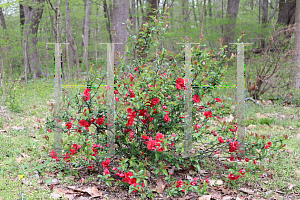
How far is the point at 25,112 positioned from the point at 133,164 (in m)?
3.21

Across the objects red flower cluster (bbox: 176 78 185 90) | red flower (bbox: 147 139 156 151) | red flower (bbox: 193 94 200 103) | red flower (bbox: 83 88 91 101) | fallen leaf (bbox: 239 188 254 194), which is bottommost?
fallen leaf (bbox: 239 188 254 194)

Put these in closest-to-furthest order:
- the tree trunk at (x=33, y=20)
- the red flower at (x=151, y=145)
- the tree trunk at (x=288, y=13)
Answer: the red flower at (x=151, y=145)
the tree trunk at (x=33, y=20)
the tree trunk at (x=288, y=13)

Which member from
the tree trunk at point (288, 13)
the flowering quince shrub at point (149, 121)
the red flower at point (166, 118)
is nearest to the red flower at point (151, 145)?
the flowering quince shrub at point (149, 121)

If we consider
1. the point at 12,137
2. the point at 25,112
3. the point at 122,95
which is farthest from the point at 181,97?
the point at 25,112

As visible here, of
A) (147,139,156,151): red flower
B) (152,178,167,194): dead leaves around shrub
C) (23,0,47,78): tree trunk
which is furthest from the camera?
(23,0,47,78): tree trunk

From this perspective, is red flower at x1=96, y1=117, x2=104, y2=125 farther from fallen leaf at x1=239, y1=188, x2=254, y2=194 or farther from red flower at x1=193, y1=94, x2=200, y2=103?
fallen leaf at x1=239, y1=188, x2=254, y2=194

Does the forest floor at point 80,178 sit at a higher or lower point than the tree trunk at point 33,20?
lower

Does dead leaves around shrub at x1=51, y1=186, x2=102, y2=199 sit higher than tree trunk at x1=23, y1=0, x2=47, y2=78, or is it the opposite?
tree trunk at x1=23, y1=0, x2=47, y2=78

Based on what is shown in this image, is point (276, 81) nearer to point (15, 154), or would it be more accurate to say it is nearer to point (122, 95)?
point (122, 95)

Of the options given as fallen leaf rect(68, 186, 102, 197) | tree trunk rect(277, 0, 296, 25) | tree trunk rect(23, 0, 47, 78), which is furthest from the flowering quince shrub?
tree trunk rect(277, 0, 296, 25)

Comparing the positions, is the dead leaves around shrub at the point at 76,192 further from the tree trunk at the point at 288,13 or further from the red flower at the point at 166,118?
the tree trunk at the point at 288,13

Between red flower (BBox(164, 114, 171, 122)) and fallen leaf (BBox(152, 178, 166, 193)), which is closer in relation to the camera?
red flower (BBox(164, 114, 171, 122))

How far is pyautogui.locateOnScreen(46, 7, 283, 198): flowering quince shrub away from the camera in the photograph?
6.88 ft

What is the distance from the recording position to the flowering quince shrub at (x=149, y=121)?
2098 mm
